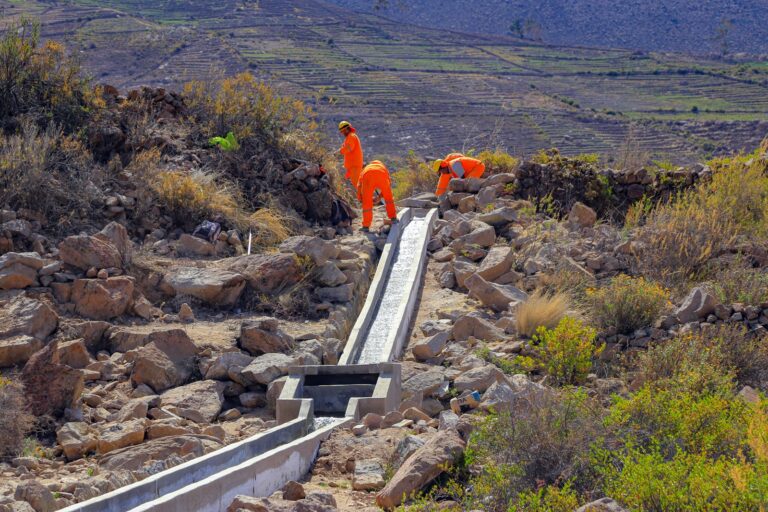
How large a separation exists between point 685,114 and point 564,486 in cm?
4470

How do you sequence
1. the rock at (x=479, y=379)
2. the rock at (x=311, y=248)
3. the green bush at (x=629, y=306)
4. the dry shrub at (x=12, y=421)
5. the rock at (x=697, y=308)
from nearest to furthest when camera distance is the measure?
the dry shrub at (x=12, y=421)
the rock at (x=479, y=379)
the rock at (x=697, y=308)
the green bush at (x=629, y=306)
the rock at (x=311, y=248)

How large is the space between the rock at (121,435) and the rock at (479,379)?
10.1 ft

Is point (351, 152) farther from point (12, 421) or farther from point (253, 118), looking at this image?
point (12, 421)

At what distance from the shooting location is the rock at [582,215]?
14914mm

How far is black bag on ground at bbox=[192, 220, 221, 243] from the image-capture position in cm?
1325

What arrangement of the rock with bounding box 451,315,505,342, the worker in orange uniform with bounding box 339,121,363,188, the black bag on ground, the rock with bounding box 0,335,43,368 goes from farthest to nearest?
the worker in orange uniform with bounding box 339,121,363,188 < the black bag on ground < the rock with bounding box 451,315,505,342 < the rock with bounding box 0,335,43,368

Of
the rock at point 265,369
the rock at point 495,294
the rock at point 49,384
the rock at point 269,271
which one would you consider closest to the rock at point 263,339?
the rock at point 265,369

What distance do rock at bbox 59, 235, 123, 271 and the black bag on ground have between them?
191cm

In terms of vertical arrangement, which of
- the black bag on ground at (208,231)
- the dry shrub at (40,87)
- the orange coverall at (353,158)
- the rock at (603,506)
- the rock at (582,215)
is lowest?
the black bag on ground at (208,231)

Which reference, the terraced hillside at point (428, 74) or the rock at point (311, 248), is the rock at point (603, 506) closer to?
the rock at point (311, 248)

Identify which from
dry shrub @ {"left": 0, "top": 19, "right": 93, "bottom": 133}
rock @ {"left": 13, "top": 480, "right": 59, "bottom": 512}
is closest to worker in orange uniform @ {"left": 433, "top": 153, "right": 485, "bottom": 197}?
dry shrub @ {"left": 0, "top": 19, "right": 93, "bottom": 133}

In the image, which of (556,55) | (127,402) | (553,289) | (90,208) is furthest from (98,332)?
(556,55)

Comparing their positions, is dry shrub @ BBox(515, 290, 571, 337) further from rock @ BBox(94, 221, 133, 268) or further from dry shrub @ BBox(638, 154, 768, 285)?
rock @ BBox(94, 221, 133, 268)

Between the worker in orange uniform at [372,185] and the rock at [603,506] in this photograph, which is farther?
the worker in orange uniform at [372,185]
